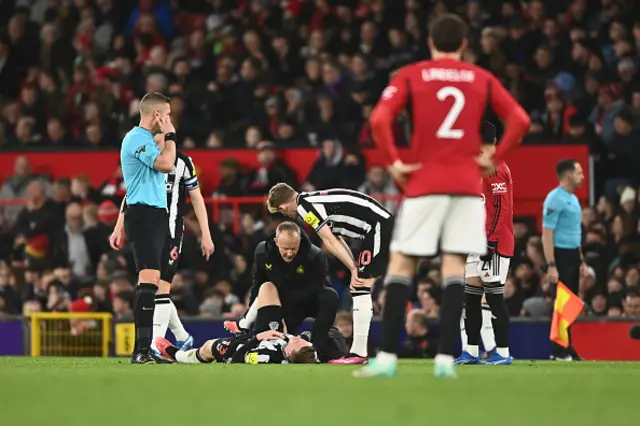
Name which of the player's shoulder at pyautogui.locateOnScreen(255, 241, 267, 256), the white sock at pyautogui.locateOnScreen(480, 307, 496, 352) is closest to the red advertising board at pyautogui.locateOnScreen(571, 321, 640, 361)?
the white sock at pyautogui.locateOnScreen(480, 307, 496, 352)

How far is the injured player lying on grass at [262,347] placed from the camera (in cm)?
1142

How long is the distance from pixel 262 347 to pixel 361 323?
3.64 ft

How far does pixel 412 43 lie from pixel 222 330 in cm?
703

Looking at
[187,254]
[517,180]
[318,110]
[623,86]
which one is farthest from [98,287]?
[623,86]

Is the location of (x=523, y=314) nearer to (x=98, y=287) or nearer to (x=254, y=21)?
(x=98, y=287)

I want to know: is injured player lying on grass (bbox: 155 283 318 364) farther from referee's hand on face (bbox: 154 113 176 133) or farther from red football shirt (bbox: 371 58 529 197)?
red football shirt (bbox: 371 58 529 197)

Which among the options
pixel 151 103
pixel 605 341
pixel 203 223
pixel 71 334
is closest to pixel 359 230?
pixel 203 223

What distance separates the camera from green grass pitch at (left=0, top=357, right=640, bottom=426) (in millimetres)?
5750

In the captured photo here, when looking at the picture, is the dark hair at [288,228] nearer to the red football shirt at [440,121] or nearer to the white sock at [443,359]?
the red football shirt at [440,121]

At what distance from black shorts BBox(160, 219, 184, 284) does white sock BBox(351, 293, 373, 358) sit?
1.75 m

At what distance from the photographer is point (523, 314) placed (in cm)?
1598

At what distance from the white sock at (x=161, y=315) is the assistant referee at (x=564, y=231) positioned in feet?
12.8

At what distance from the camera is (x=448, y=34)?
312 inches

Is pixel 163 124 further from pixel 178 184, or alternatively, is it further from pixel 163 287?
pixel 163 287
